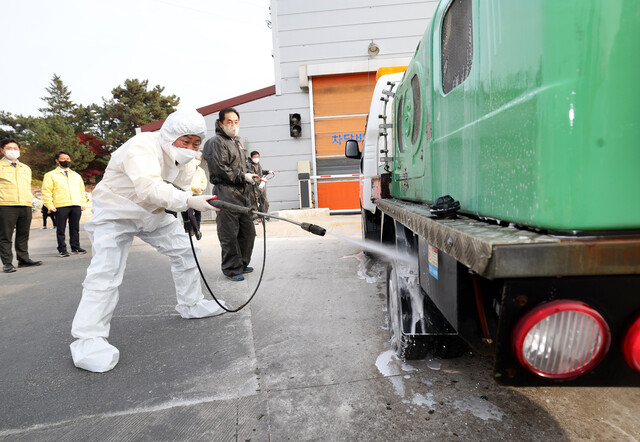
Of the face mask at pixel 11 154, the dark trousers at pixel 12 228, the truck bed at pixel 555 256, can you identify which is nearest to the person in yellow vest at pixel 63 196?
the dark trousers at pixel 12 228

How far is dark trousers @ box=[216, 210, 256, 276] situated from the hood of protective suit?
1.67 metres

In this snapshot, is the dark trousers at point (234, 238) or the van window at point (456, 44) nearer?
the van window at point (456, 44)

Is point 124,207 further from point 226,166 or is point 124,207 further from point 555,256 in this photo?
point 555,256

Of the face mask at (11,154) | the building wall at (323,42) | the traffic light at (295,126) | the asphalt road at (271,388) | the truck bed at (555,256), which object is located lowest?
the asphalt road at (271,388)

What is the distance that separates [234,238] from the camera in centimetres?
472

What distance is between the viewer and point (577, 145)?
1036mm

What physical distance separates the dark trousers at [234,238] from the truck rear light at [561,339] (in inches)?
152

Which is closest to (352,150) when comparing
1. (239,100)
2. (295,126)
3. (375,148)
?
(375,148)

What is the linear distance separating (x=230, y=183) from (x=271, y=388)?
2.95 meters

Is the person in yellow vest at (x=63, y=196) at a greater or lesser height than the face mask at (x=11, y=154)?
lesser

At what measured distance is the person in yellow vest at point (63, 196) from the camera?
6.82 metres

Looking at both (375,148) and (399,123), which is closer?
(399,123)

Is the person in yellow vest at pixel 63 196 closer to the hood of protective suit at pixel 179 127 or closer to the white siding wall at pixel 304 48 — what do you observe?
the hood of protective suit at pixel 179 127

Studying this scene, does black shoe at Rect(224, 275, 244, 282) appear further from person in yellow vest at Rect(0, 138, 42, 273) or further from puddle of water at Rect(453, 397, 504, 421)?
person in yellow vest at Rect(0, 138, 42, 273)
